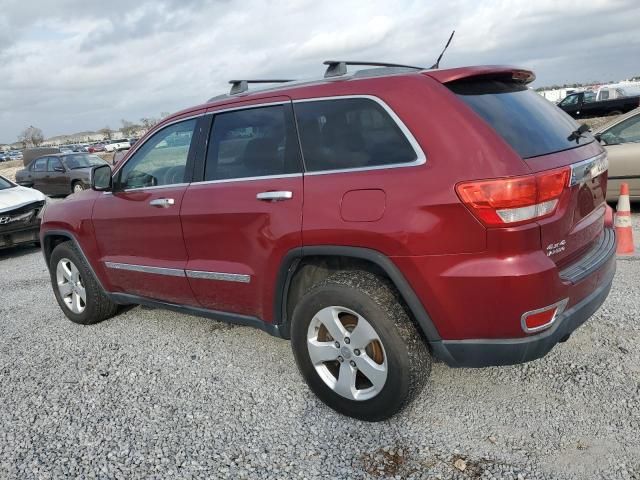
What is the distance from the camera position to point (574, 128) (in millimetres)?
3207

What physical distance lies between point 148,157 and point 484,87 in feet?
8.13

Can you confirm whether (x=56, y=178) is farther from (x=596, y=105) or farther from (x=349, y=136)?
(x=596, y=105)

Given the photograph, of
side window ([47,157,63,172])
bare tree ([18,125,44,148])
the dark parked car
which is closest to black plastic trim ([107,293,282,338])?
the dark parked car

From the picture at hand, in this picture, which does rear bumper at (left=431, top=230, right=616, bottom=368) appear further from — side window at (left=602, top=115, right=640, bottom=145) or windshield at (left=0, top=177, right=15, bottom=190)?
windshield at (left=0, top=177, right=15, bottom=190)

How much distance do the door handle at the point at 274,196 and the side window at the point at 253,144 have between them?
0.14 metres

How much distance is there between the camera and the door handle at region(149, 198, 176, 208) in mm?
3738

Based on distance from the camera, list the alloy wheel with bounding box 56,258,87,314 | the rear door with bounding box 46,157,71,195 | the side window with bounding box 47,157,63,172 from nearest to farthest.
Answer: the alloy wheel with bounding box 56,258,87,314 < the rear door with bounding box 46,157,71,195 < the side window with bounding box 47,157,63,172

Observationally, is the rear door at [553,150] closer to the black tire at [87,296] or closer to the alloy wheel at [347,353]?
the alloy wheel at [347,353]

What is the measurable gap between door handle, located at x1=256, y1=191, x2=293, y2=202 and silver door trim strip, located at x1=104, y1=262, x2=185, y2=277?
98 centimetres

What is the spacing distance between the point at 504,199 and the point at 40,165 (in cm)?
1888

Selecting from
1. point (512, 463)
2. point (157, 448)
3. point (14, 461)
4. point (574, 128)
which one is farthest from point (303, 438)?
point (574, 128)

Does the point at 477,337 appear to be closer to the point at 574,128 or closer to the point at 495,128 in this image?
the point at 495,128

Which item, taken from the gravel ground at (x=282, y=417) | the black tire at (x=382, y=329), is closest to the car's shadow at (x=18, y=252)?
the gravel ground at (x=282, y=417)

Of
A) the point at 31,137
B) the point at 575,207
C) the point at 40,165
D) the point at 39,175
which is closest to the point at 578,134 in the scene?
the point at 575,207
